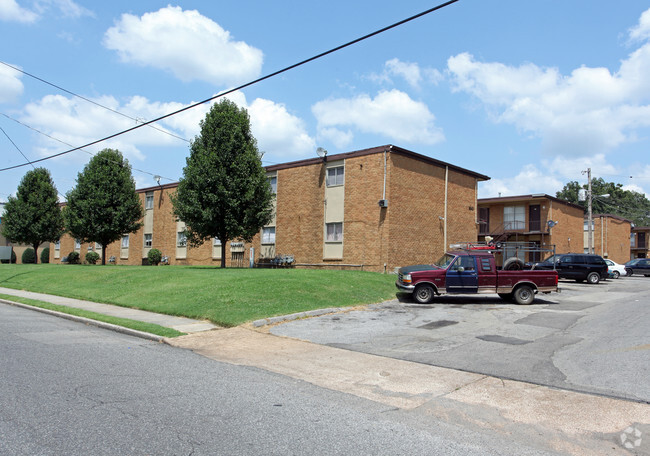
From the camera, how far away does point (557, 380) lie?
710cm

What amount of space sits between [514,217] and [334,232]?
2186 centimetres

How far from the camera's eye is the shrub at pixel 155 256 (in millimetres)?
37219

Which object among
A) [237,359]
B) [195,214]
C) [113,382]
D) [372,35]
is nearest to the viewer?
[113,382]

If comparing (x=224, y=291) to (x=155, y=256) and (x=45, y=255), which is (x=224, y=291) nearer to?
(x=155, y=256)

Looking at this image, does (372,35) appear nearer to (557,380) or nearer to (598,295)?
(557,380)

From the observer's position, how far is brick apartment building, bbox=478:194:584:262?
39.9 metres

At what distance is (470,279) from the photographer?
16.6 m

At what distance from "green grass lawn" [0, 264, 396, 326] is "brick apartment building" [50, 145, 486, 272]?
4271 millimetres

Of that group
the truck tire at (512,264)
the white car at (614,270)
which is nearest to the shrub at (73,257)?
the truck tire at (512,264)

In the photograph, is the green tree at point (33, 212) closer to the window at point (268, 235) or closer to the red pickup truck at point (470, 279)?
the window at point (268, 235)

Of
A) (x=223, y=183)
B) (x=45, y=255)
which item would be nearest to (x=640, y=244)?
(x=223, y=183)

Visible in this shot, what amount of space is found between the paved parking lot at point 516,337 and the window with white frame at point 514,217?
24898 mm

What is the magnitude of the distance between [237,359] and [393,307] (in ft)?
26.7

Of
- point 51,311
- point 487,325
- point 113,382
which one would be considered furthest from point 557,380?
point 51,311
